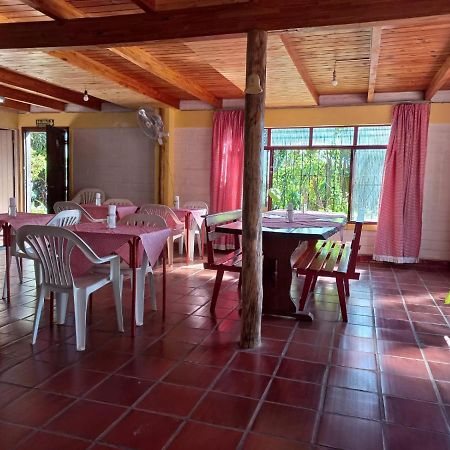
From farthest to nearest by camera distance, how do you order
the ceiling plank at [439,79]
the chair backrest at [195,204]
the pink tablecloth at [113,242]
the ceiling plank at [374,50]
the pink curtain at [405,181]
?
the chair backrest at [195,204], the pink curtain at [405,181], the ceiling plank at [439,79], the ceiling plank at [374,50], the pink tablecloth at [113,242]

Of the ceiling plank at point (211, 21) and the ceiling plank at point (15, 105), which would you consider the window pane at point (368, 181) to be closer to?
the ceiling plank at point (211, 21)

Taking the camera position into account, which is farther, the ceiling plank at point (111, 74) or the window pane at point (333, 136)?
the window pane at point (333, 136)

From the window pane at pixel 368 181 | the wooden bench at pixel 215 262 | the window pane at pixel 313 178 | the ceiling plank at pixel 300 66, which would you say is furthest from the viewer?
the window pane at pixel 313 178

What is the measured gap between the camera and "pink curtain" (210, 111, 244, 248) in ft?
23.0

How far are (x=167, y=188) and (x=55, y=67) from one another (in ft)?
9.25

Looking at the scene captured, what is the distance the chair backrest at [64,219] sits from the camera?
3.94m

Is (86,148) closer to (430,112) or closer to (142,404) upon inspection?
(430,112)

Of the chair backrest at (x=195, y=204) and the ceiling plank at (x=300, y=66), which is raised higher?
the ceiling plank at (x=300, y=66)

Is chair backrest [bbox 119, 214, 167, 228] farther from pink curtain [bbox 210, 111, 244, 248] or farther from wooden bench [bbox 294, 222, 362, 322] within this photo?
pink curtain [bbox 210, 111, 244, 248]

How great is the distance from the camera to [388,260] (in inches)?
247

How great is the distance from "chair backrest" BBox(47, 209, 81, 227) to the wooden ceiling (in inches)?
55.5

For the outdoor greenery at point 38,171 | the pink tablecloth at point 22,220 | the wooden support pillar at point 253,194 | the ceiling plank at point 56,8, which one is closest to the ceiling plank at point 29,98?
the outdoor greenery at point 38,171

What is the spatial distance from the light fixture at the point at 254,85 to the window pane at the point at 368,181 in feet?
13.7

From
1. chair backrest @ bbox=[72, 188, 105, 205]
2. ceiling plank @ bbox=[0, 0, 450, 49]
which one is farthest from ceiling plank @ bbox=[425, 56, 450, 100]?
chair backrest @ bbox=[72, 188, 105, 205]
